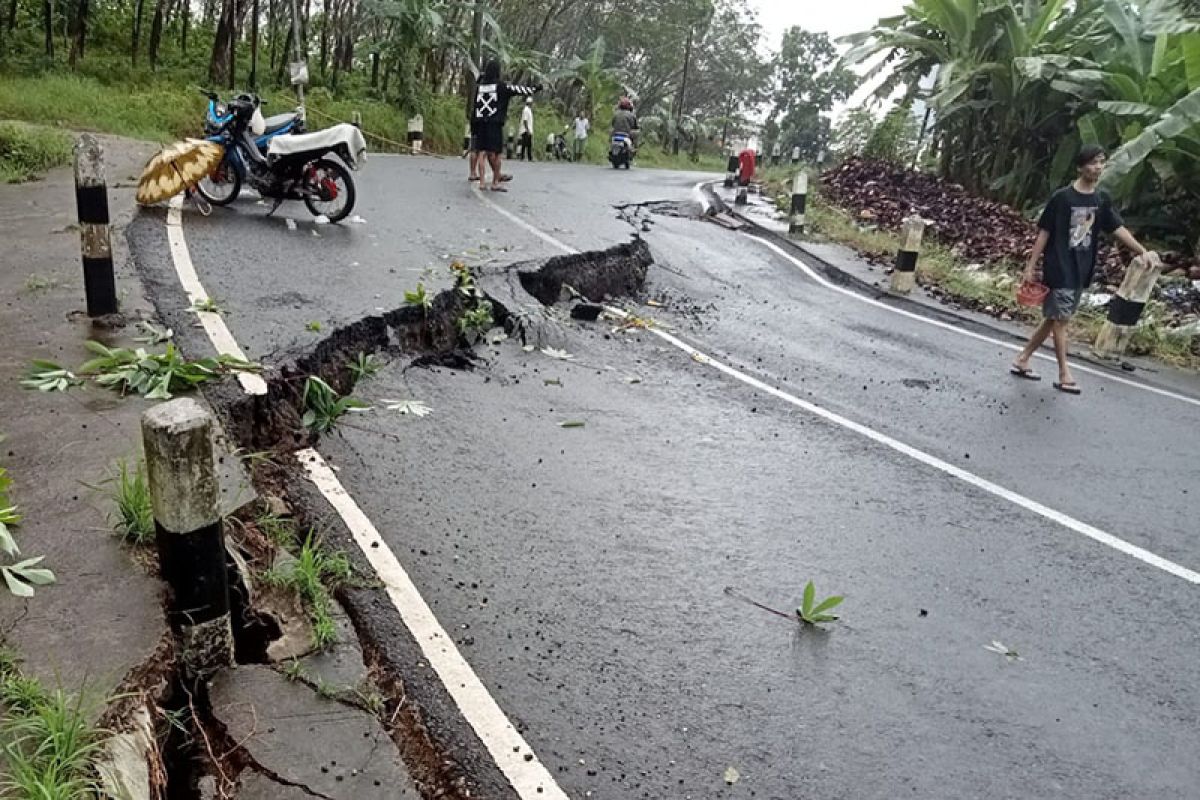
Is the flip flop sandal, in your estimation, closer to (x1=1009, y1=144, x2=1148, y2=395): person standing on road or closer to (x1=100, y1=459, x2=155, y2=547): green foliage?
(x1=1009, y1=144, x2=1148, y2=395): person standing on road

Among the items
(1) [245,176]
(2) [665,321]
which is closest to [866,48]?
(2) [665,321]

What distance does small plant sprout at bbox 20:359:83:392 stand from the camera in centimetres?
412

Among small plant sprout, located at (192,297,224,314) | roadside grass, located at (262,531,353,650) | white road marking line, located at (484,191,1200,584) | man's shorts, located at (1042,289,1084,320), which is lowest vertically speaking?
roadside grass, located at (262,531,353,650)

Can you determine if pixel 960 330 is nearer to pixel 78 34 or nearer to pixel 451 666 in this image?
pixel 451 666

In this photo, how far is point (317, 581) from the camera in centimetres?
322

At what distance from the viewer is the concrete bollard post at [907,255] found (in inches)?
413

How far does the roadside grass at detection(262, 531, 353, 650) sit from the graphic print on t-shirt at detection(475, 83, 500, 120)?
9.85 metres

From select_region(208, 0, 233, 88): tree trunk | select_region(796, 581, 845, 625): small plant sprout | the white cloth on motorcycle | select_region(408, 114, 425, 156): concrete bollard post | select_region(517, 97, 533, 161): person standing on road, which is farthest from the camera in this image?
→ select_region(517, 97, 533, 161): person standing on road

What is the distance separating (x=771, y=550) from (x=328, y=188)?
270 inches

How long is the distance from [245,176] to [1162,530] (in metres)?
8.59

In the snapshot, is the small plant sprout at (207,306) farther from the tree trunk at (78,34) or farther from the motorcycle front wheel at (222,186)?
the tree trunk at (78,34)

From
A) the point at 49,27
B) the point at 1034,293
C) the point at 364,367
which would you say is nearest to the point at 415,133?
the point at 49,27

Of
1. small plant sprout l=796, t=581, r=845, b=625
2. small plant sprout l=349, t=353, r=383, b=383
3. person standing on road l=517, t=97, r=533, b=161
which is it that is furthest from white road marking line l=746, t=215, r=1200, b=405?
person standing on road l=517, t=97, r=533, b=161

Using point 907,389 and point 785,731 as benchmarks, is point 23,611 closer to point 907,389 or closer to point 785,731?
point 785,731
